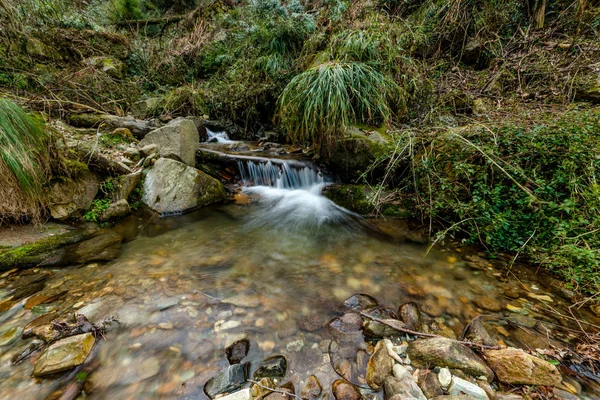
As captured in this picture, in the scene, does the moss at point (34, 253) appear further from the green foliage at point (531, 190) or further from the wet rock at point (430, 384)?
the green foliage at point (531, 190)

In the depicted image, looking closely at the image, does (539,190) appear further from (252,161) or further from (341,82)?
(252,161)

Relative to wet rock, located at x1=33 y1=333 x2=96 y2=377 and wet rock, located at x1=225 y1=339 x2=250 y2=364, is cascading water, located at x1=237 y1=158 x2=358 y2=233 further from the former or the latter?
wet rock, located at x1=33 y1=333 x2=96 y2=377

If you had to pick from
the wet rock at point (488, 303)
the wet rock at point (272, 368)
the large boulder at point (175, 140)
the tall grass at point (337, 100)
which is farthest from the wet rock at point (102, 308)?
the tall grass at point (337, 100)

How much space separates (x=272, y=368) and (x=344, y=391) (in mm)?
427

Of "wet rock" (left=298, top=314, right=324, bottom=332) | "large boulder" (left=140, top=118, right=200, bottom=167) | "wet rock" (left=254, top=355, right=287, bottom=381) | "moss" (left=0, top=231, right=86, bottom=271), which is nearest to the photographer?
"wet rock" (left=254, top=355, right=287, bottom=381)

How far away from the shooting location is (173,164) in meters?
3.65

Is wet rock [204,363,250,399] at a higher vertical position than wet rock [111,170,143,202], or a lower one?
lower

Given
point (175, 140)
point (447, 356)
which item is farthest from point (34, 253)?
point (447, 356)

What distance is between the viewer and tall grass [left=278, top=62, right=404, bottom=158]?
3.43m

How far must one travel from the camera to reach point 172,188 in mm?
3572

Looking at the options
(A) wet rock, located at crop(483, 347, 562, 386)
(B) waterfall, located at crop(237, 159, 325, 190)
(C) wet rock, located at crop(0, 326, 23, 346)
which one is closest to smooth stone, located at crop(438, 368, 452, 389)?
(A) wet rock, located at crop(483, 347, 562, 386)

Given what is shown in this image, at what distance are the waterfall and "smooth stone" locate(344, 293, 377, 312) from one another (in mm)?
2430

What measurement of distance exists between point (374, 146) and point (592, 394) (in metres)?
2.91

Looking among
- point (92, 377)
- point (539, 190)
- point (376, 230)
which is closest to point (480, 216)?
point (539, 190)
